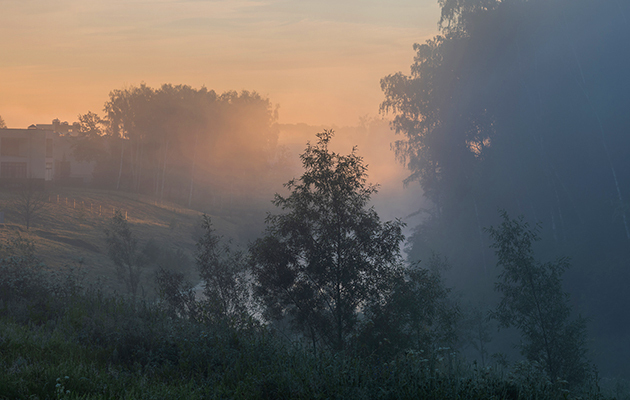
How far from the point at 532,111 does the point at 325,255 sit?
35.2 metres

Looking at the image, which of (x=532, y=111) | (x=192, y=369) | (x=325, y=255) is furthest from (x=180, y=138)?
(x=192, y=369)

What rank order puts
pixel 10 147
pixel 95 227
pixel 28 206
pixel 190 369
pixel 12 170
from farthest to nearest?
pixel 10 147
pixel 12 170
pixel 95 227
pixel 28 206
pixel 190 369

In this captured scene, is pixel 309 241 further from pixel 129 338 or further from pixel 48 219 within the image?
pixel 48 219

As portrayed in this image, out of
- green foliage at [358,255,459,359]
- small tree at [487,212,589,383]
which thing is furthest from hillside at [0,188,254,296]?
small tree at [487,212,589,383]

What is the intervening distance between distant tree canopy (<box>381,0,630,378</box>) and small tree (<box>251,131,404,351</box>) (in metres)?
29.7

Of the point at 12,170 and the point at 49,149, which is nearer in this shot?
the point at 12,170

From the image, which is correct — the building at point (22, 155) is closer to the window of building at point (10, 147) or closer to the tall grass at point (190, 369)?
the window of building at point (10, 147)

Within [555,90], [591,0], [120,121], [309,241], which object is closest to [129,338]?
[309,241]

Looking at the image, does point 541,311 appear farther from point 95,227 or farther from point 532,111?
A: point 95,227

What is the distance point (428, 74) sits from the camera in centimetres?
4400

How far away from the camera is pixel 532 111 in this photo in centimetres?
4281

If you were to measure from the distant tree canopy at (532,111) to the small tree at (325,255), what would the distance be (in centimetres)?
2975

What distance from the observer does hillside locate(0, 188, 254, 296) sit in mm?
37500

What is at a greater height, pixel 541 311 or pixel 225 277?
pixel 225 277
